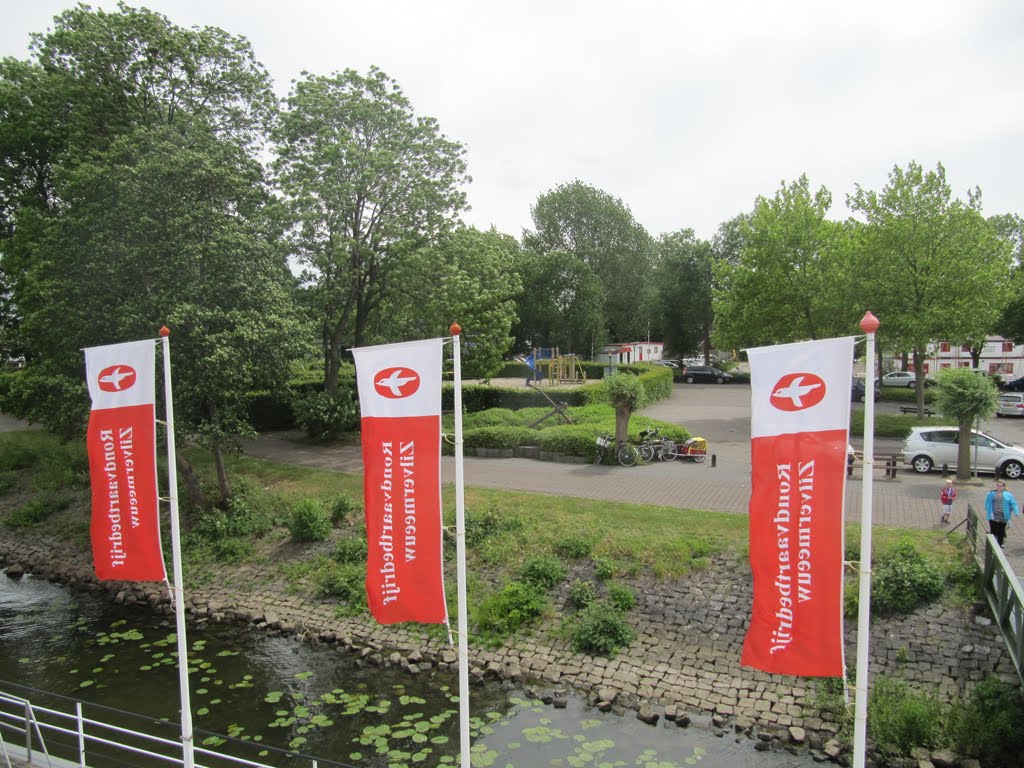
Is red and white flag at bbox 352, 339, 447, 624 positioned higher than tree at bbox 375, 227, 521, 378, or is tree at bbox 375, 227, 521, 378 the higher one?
tree at bbox 375, 227, 521, 378

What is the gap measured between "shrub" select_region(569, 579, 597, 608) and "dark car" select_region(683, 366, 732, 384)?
38883 mm

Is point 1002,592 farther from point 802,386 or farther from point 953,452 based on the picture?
point 953,452

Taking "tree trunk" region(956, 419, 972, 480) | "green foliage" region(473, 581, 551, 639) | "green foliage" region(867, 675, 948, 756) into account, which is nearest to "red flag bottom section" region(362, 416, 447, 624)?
"green foliage" region(473, 581, 551, 639)

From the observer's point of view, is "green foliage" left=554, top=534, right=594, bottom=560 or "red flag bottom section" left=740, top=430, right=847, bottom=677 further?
"green foliage" left=554, top=534, right=594, bottom=560

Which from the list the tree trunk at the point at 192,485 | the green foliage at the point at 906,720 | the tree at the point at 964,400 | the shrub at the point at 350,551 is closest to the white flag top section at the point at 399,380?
the green foliage at the point at 906,720

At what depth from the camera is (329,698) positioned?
13422 millimetres

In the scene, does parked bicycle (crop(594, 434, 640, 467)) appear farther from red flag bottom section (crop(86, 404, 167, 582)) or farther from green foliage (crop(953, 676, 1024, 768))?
red flag bottom section (crop(86, 404, 167, 582))

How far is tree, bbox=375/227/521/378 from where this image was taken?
2658cm

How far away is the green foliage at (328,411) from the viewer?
90.7 feet

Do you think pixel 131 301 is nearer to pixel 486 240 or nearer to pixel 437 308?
pixel 437 308

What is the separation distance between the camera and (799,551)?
6.83 meters

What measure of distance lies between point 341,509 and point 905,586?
549 inches

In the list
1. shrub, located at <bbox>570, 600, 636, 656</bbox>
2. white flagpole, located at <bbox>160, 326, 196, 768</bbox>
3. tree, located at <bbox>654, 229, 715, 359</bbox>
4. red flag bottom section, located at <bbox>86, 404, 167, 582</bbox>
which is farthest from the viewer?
tree, located at <bbox>654, 229, 715, 359</bbox>

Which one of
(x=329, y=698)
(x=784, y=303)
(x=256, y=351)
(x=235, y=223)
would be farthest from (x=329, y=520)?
(x=784, y=303)
